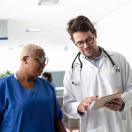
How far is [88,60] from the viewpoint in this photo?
5.94 feet

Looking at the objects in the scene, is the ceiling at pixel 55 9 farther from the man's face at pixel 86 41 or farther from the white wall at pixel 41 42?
the man's face at pixel 86 41

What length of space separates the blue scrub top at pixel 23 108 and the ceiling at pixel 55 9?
3.56 metres

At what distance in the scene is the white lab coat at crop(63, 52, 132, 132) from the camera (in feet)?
5.62

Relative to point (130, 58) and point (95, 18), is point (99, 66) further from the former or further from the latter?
point (95, 18)

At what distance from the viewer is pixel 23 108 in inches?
63.3

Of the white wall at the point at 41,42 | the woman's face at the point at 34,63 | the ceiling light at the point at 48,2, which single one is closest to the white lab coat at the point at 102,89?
the woman's face at the point at 34,63

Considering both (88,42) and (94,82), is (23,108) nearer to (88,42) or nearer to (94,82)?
(94,82)

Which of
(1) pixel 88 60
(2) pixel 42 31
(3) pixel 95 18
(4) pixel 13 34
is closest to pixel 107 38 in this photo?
(3) pixel 95 18

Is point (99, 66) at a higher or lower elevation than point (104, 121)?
higher

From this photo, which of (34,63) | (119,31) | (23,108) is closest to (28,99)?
(23,108)

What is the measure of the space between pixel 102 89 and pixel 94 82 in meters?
0.07

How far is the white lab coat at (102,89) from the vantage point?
171cm

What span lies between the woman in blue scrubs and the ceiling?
3483 mm

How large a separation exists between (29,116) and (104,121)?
1.53 feet
